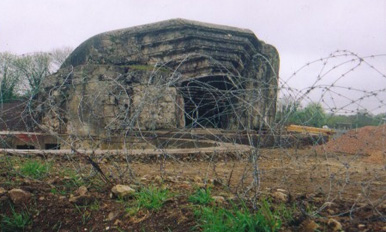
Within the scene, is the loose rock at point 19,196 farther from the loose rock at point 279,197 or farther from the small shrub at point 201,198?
the loose rock at point 279,197

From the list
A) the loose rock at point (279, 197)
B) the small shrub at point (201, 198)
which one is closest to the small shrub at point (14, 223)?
the small shrub at point (201, 198)

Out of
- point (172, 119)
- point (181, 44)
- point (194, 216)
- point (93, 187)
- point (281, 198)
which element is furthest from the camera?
point (181, 44)

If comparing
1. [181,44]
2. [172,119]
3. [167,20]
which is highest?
[167,20]

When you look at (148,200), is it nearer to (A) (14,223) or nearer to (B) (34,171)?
(A) (14,223)

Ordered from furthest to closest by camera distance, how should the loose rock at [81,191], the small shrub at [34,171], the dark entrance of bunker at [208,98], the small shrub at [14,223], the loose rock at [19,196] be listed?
the small shrub at [34,171] < the dark entrance of bunker at [208,98] < the loose rock at [81,191] < the loose rock at [19,196] < the small shrub at [14,223]

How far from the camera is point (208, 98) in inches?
174

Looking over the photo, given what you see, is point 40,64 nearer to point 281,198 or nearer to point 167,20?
point 167,20

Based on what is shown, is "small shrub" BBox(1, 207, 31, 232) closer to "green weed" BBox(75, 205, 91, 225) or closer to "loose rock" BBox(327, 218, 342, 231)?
"green weed" BBox(75, 205, 91, 225)

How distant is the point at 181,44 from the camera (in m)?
10.0

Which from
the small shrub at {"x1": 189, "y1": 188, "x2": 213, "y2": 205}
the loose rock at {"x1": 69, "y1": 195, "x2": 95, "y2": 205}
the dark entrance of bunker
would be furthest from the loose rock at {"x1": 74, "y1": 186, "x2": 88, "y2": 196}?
the dark entrance of bunker

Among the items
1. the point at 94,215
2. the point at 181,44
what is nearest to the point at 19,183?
the point at 94,215

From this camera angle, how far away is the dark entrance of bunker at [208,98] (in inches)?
119

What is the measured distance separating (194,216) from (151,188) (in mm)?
593

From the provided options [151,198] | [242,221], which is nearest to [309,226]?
[242,221]
